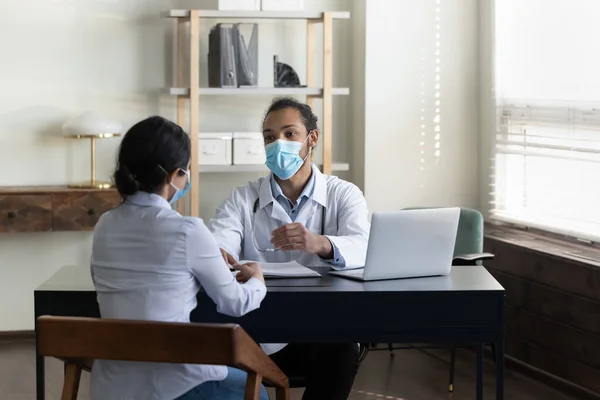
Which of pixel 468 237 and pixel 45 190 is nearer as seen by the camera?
pixel 468 237

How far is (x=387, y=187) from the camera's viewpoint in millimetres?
5305

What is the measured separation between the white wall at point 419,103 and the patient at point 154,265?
291cm

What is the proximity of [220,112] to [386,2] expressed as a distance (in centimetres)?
109

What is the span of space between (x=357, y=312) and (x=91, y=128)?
2.56 m

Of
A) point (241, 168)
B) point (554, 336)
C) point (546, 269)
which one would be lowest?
point (554, 336)

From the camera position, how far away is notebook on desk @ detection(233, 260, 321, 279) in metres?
2.91

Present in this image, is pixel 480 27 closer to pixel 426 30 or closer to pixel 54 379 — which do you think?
pixel 426 30

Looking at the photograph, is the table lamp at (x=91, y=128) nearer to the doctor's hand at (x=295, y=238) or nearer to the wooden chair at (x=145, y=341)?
the doctor's hand at (x=295, y=238)

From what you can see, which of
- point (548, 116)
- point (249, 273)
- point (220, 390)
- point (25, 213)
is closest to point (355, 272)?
point (249, 273)

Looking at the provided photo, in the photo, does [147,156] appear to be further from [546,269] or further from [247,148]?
[247,148]

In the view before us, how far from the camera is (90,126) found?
4871 mm

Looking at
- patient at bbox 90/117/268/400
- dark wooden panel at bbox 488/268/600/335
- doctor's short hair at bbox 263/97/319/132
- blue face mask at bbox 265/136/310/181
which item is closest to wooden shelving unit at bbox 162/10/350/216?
dark wooden panel at bbox 488/268/600/335

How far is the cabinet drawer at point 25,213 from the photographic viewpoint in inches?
190

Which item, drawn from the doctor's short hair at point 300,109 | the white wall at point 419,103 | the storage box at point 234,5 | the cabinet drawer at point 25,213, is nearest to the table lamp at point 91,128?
the cabinet drawer at point 25,213
